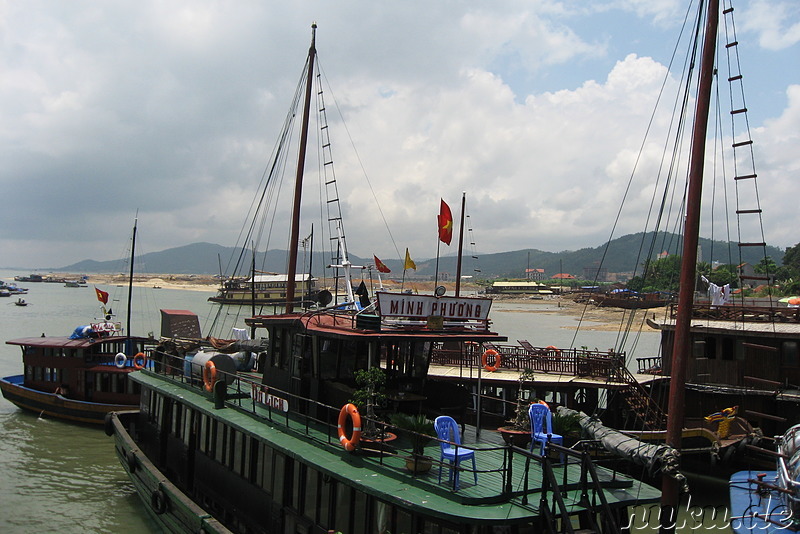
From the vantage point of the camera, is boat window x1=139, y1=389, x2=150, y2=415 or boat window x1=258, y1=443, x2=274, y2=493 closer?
boat window x1=258, y1=443, x2=274, y2=493

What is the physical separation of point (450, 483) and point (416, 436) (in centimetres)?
88

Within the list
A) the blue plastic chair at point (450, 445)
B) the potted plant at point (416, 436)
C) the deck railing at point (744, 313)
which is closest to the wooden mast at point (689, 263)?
the blue plastic chair at point (450, 445)

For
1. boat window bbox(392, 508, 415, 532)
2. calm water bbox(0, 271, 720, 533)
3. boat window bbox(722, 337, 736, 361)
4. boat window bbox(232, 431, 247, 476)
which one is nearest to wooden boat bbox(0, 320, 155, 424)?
calm water bbox(0, 271, 720, 533)

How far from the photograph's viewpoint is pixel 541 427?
11461 millimetres

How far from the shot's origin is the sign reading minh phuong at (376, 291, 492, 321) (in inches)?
464

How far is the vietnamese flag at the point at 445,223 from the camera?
53.4ft

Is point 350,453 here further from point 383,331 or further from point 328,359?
point 328,359

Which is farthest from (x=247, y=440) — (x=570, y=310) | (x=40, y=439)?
(x=570, y=310)

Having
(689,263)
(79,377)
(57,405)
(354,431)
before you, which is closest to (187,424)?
(354,431)

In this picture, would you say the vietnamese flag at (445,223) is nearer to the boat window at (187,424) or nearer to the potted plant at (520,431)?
the potted plant at (520,431)

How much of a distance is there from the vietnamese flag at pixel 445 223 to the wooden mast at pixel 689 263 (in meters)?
5.82

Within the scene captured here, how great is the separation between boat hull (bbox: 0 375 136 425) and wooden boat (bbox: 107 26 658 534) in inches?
466

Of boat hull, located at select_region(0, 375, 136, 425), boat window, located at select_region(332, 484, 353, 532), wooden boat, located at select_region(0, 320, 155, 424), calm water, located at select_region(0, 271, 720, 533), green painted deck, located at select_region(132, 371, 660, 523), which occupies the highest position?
green painted deck, located at select_region(132, 371, 660, 523)

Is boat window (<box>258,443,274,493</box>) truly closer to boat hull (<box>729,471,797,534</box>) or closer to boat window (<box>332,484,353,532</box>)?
boat window (<box>332,484,353,532</box>)
